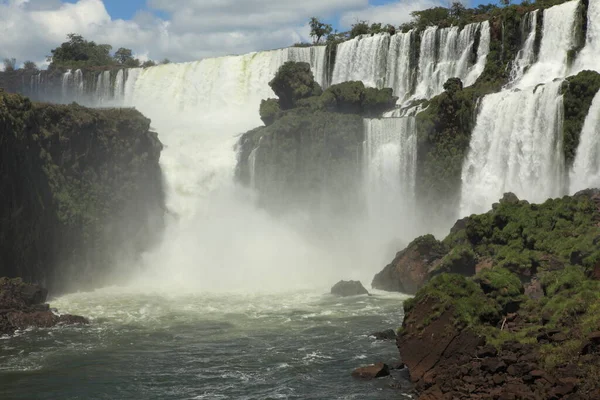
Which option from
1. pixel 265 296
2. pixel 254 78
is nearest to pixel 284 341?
pixel 265 296

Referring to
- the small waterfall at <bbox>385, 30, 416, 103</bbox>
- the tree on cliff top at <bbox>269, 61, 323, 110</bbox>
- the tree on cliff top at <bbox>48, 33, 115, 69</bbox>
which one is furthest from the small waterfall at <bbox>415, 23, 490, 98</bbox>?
the tree on cliff top at <bbox>48, 33, 115, 69</bbox>

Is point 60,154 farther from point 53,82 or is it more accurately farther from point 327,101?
point 53,82

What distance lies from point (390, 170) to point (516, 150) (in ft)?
28.2

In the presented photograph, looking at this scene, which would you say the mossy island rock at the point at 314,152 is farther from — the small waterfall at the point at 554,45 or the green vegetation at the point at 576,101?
the green vegetation at the point at 576,101

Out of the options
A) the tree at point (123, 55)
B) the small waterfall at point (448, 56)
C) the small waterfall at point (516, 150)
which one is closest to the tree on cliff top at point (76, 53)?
the tree at point (123, 55)

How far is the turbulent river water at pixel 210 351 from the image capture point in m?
Answer: 23.0

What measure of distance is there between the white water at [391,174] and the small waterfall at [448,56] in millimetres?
8131

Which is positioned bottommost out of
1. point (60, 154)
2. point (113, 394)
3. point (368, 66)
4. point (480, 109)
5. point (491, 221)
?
point (113, 394)

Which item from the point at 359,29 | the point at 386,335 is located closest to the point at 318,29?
the point at 359,29

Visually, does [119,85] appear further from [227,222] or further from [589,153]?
[589,153]

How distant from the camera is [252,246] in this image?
155ft

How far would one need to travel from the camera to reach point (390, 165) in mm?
47250

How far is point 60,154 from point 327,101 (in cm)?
1797

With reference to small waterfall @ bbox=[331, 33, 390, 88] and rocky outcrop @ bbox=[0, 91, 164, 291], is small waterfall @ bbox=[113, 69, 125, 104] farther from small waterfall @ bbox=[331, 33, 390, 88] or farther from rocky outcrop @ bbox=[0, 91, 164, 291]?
rocky outcrop @ bbox=[0, 91, 164, 291]
